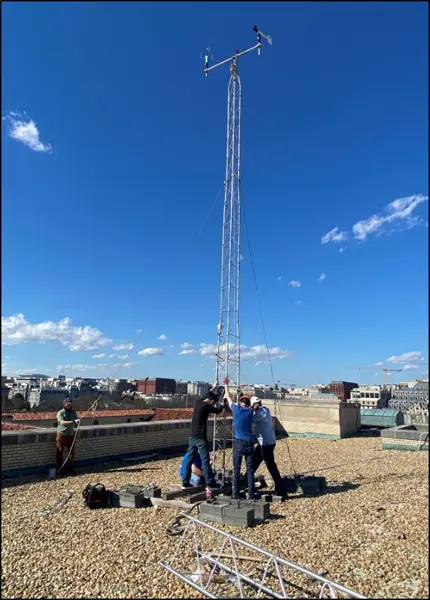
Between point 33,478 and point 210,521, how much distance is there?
5.06m

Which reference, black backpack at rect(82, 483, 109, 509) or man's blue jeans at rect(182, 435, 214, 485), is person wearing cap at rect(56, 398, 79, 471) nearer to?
black backpack at rect(82, 483, 109, 509)

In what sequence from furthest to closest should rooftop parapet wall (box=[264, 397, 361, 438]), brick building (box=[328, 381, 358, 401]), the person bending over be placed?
1. brick building (box=[328, 381, 358, 401])
2. rooftop parapet wall (box=[264, 397, 361, 438])
3. the person bending over

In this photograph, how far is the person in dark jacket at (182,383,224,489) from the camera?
Result: 25.1ft

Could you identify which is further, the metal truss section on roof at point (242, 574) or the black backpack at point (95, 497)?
the black backpack at point (95, 497)

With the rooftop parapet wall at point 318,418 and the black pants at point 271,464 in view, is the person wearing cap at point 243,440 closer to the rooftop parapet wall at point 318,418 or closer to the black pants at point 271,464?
the black pants at point 271,464

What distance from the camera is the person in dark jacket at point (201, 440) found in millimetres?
7664

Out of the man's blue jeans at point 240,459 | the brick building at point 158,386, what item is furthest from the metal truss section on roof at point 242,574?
the brick building at point 158,386

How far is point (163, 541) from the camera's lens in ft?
17.7

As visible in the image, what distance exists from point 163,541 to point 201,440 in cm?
239

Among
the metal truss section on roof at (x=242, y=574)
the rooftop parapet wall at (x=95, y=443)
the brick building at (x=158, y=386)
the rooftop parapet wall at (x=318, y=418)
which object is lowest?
the brick building at (x=158, y=386)

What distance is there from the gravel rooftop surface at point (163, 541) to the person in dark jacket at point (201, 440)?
0.96 metres

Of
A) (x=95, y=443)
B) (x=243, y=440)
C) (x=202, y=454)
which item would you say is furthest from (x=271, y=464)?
(x=95, y=443)


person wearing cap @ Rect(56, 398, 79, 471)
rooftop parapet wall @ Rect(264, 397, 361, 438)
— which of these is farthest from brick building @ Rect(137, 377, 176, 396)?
person wearing cap @ Rect(56, 398, 79, 471)

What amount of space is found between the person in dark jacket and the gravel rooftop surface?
3.16 feet
